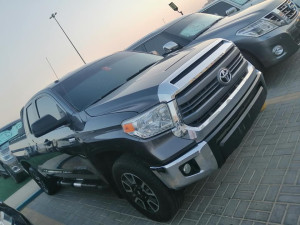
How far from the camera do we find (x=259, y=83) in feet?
12.3

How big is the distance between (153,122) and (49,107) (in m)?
2.02

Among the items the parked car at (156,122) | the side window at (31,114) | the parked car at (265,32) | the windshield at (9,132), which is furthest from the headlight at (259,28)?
the windshield at (9,132)

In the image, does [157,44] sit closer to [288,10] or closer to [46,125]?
[288,10]

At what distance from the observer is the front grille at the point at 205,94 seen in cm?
282

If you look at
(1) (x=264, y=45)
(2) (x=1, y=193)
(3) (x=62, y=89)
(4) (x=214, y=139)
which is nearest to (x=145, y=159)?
(4) (x=214, y=139)

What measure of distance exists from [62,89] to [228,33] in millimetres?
3006

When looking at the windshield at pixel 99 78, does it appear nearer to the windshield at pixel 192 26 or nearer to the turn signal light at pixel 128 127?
the turn signal light at pixel 128 127

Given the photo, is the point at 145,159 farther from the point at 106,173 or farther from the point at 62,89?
the point at 62,89

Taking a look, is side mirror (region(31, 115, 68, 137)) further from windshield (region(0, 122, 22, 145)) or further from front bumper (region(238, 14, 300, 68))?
windshield (region(0, 122, 22, 145))

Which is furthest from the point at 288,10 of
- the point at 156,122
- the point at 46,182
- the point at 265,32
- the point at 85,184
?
the point at 46,182

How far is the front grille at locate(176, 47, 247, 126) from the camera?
2820 millimetres

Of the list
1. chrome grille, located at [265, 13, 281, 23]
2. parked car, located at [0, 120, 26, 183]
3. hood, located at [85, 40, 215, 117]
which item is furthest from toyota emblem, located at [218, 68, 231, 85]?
parked car, located at [0, 120, 26, 183]

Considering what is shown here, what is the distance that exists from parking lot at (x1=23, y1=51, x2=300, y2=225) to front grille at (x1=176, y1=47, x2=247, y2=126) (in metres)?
0.88

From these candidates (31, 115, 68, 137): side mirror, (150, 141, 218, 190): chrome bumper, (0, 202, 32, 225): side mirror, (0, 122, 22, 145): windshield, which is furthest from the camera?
(0, 122, 22, 145): windshield
